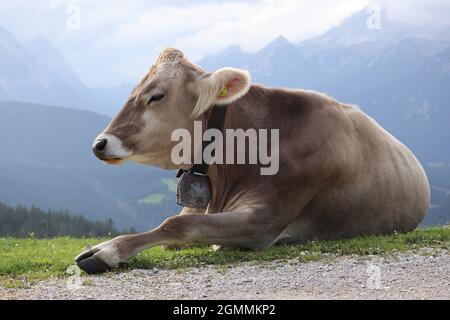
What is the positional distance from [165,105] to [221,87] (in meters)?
0.83

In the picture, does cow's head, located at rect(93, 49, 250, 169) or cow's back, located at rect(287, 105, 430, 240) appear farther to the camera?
cow's back, located at rect(287, 105, 430, 240)

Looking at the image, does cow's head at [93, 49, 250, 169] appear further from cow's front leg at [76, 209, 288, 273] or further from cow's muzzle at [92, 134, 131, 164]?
cow's front leg at [76, 209, 288, 273]

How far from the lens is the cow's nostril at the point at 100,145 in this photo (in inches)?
355

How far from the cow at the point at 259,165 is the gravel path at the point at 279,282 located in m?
0.81

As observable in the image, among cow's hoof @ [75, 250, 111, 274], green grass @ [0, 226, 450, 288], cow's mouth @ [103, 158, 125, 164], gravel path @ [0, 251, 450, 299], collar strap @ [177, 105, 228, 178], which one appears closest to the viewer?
gravel path @ [0, 251, 450, 299]

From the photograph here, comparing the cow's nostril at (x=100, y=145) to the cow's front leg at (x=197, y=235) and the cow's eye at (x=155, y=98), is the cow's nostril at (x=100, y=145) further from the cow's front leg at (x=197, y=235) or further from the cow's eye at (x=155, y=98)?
the cow's front leg at (x=197, y=235)

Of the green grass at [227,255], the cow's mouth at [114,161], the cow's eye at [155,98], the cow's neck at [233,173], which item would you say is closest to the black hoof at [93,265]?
the green grass at [227,255]

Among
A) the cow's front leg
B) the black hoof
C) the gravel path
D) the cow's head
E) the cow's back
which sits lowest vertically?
the gravel path

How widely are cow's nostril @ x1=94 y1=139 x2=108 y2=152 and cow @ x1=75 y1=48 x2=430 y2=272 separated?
16 millimetres

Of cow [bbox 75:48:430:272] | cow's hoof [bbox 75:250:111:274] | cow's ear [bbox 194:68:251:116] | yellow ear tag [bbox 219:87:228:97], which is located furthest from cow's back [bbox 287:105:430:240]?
cow's hoof [bbox 75:250:111:274]

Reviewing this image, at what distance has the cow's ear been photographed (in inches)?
375

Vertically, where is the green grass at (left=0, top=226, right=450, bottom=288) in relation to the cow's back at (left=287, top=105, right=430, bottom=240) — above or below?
below

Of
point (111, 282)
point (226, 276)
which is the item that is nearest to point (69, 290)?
→ point (111, 282)
